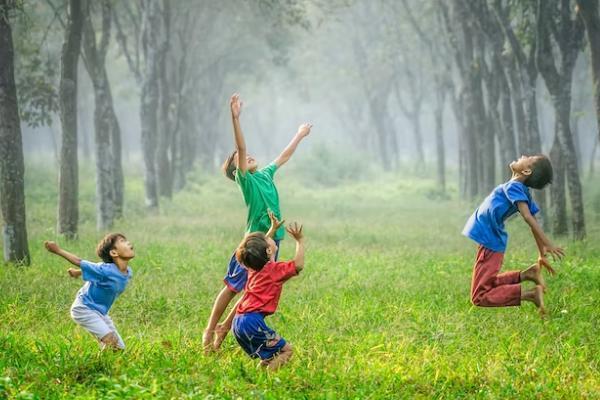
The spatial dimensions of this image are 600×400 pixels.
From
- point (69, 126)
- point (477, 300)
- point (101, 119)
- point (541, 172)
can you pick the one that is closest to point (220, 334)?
point (477, 300)

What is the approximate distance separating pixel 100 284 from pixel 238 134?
1.75 metres

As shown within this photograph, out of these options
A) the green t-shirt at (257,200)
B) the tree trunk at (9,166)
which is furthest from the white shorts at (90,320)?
the tree trunk at (9,166)

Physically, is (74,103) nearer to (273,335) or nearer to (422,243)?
(422,243)

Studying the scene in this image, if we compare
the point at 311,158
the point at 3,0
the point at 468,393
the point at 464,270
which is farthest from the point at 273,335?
the point at 311,158

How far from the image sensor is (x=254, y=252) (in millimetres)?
5715

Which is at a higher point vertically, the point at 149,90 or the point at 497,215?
the point at 149,90

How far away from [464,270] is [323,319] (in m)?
3.66

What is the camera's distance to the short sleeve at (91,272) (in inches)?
233

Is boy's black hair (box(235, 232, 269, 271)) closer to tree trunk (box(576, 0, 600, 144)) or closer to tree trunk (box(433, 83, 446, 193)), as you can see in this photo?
tree trunk (box(576, 0, 600, 144))

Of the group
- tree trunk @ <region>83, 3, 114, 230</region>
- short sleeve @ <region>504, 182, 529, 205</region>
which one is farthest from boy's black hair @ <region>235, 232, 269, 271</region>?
tree trunk @ <region>83, 3, 114, 230</region>

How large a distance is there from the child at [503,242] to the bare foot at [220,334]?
265 cm

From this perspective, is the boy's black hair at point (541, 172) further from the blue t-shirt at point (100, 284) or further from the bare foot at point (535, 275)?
Answer: the blue t-shirt at point (100, 284)

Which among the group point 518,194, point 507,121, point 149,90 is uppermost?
point 149,90

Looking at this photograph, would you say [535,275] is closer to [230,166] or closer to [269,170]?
[269,170]
